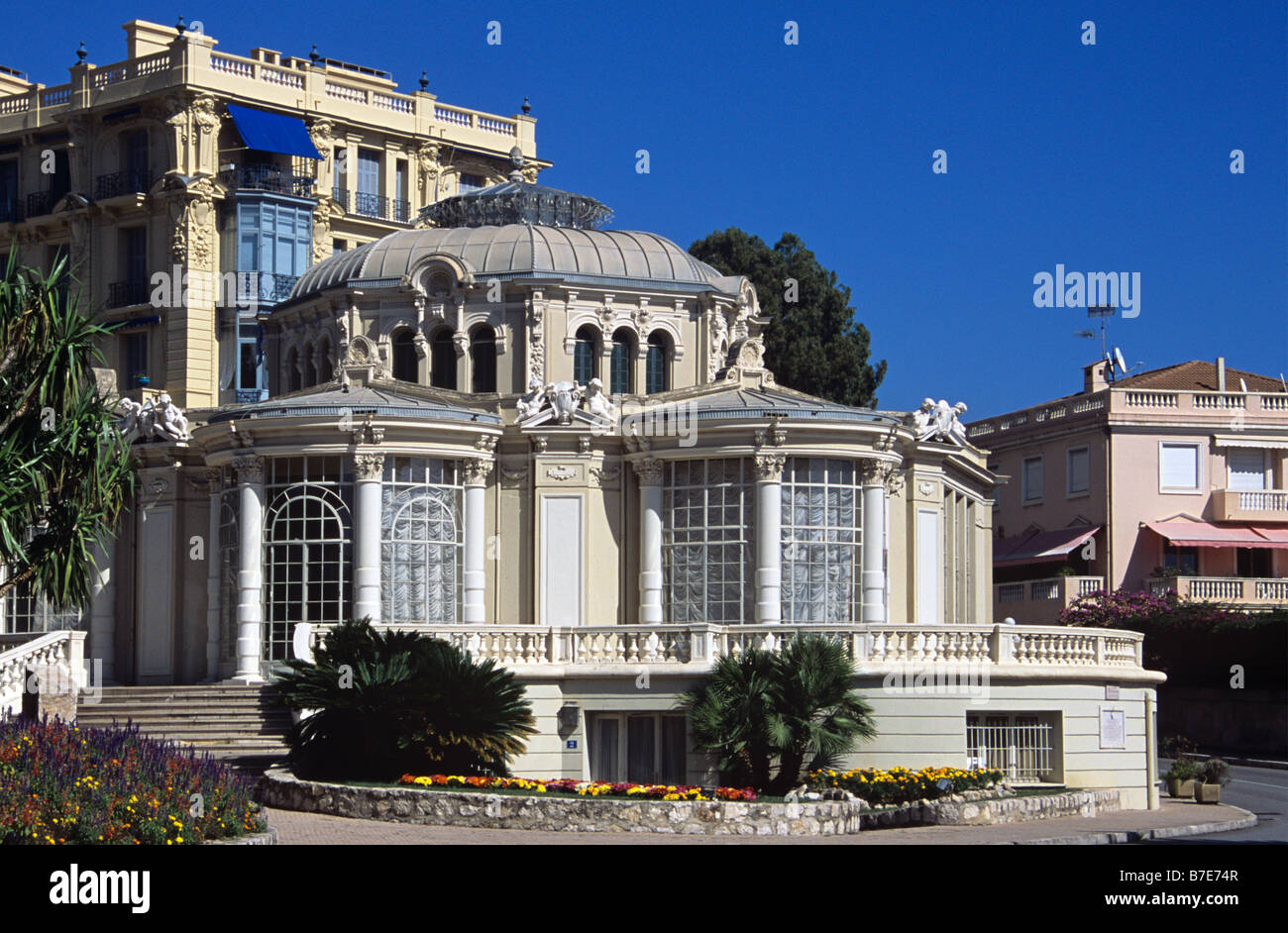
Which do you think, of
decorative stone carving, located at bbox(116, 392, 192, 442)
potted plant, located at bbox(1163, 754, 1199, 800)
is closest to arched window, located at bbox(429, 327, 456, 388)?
decorative stone carving, located at bbox(116, 392, 192, 442)

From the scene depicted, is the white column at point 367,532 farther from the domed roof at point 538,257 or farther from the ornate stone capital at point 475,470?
the domed roof at point 538,257

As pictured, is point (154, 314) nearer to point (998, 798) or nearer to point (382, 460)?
point (382, 460)

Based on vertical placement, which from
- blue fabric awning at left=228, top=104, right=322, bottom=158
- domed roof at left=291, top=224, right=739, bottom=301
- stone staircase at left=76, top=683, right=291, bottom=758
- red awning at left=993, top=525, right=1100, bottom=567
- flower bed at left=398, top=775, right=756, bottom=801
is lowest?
flower bed at left=398, top=775, right=756, bottom=801

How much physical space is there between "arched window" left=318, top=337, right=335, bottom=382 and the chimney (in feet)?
98.5

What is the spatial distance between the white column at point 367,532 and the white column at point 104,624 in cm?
728

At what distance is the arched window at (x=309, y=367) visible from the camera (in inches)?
1838

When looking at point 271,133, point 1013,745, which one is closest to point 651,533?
point 1013,745

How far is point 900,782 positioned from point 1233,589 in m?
30.3

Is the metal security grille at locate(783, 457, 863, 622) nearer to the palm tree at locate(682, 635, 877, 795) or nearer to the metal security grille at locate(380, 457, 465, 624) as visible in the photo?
the metal security grille at locate(380, 457, 465, 624)

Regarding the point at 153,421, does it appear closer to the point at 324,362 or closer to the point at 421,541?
the point at 324,362

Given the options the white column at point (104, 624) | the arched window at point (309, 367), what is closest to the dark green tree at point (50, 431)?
the white column at point (104, 624)

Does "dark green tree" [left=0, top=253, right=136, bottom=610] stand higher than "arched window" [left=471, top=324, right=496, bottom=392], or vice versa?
"arched window" [left=471, top=324, right=496, bottom=392]

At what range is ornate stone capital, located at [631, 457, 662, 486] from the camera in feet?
130
